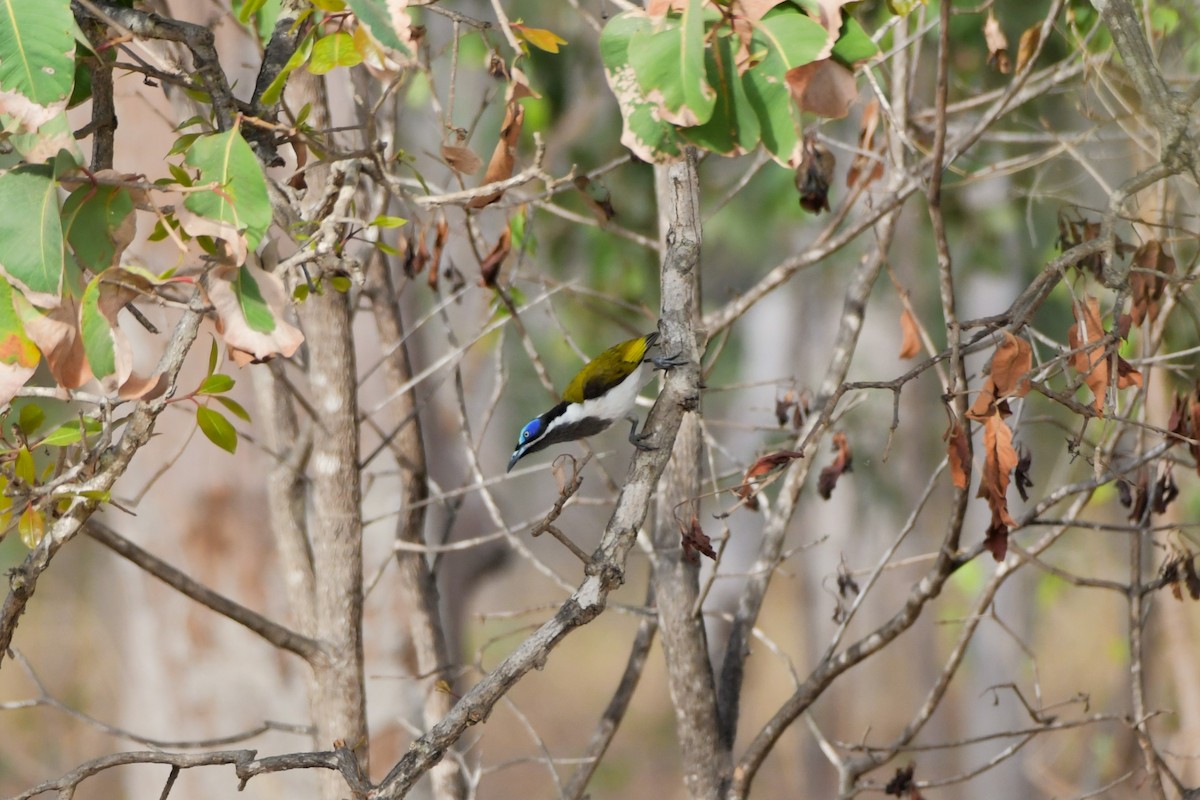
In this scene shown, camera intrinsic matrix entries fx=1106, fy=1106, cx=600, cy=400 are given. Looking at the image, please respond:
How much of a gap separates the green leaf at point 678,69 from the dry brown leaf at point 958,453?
2.41 feet

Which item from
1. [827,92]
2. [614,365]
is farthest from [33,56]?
[614,365]

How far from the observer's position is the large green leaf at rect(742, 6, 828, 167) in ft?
5.20

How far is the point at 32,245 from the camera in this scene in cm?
156

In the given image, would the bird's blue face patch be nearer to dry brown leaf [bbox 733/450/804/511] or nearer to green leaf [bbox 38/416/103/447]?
dry brown leaf [bbox 733/450/804/511]

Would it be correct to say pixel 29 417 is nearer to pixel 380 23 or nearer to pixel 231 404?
pixel 231 404

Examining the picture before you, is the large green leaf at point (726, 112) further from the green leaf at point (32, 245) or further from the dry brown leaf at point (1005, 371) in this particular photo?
the green leaf at point (32, 245)

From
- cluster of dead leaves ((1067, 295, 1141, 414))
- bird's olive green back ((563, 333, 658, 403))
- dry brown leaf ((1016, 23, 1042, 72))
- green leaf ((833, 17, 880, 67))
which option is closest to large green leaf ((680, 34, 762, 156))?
green leaf ((833, 17, 880, 67))

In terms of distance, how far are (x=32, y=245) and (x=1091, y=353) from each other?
69.4 inches

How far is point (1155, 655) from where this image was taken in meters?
6.82

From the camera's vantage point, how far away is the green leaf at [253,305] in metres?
1.71

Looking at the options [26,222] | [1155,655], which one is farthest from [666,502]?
[1155,655]

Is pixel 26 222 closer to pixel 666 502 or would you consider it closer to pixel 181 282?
pixel 181 282

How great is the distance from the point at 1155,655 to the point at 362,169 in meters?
6.35

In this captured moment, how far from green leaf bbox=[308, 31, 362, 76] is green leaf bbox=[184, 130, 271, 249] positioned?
0.22m
